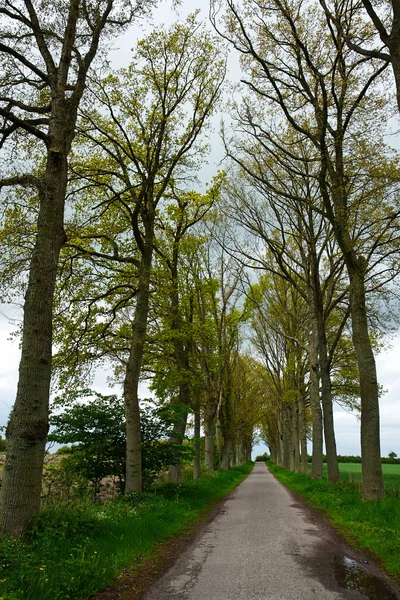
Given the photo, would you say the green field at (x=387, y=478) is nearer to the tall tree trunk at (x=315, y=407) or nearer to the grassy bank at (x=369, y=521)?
the grassy bank at (x=369, y=521)

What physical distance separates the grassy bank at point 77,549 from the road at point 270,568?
65 cm

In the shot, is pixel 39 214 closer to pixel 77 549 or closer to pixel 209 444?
pixel 77 549

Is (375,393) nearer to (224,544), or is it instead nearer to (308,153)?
(224,544)

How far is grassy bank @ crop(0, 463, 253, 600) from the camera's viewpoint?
445 centimetres

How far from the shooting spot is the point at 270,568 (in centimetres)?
592

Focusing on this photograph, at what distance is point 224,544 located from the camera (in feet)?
24.9

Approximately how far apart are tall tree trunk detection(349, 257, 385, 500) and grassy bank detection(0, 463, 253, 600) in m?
4.58

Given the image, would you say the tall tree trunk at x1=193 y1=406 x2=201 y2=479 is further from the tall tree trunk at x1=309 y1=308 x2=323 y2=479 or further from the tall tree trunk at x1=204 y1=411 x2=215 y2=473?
the tall tree trunk at x1=309 y1=308 x2=323 y2=479

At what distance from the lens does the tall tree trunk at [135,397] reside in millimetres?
11086

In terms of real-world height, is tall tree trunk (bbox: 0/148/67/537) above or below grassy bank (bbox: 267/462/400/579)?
above

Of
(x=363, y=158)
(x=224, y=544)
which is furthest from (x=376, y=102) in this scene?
(x=224, y=544)

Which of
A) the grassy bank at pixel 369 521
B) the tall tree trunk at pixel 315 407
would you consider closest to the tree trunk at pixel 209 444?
the tall tree trunk at pixel 315 407

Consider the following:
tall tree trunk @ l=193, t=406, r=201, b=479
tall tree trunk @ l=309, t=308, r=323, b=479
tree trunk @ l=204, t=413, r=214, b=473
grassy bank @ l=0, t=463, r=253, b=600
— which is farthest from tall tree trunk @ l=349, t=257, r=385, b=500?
tree trunk @ l=204, t=413, r=214, b=473

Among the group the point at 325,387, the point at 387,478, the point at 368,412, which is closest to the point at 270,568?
the point at 368,412
